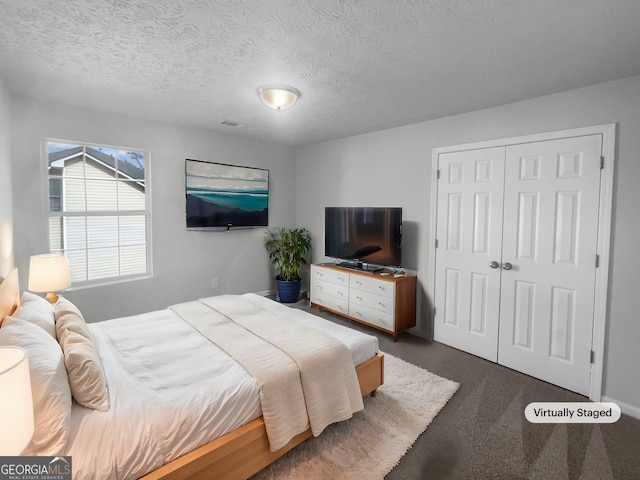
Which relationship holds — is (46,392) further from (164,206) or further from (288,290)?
(288,290)

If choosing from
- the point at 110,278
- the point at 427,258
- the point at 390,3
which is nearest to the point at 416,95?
the point at 390,3

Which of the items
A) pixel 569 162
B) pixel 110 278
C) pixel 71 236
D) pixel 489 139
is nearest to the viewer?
pixel 569 162

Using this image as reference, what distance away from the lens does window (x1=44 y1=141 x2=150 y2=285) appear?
336cm

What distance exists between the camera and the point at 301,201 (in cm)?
530

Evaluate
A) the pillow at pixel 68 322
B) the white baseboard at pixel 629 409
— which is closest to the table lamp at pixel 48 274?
the pillow at pixel 68 322

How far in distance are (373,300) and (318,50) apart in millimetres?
2663

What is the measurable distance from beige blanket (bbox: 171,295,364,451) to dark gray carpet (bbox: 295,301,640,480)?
49cm

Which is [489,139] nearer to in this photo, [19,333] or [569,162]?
[569,162]

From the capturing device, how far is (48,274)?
103 inches

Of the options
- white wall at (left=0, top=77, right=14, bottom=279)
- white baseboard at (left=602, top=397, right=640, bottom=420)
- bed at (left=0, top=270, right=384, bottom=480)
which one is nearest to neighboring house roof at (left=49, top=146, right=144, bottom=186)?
white wall at (left=0, top=77, right=14, bottom=279)

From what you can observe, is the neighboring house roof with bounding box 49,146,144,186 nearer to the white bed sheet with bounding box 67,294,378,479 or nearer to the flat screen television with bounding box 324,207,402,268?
the white bed sheet with bounding box 67,294,378,479

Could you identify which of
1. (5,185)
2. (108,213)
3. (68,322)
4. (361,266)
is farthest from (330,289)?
(5,185)

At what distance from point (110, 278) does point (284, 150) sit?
9.89ft

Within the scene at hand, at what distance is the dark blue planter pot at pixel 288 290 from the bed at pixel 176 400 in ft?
7.59
